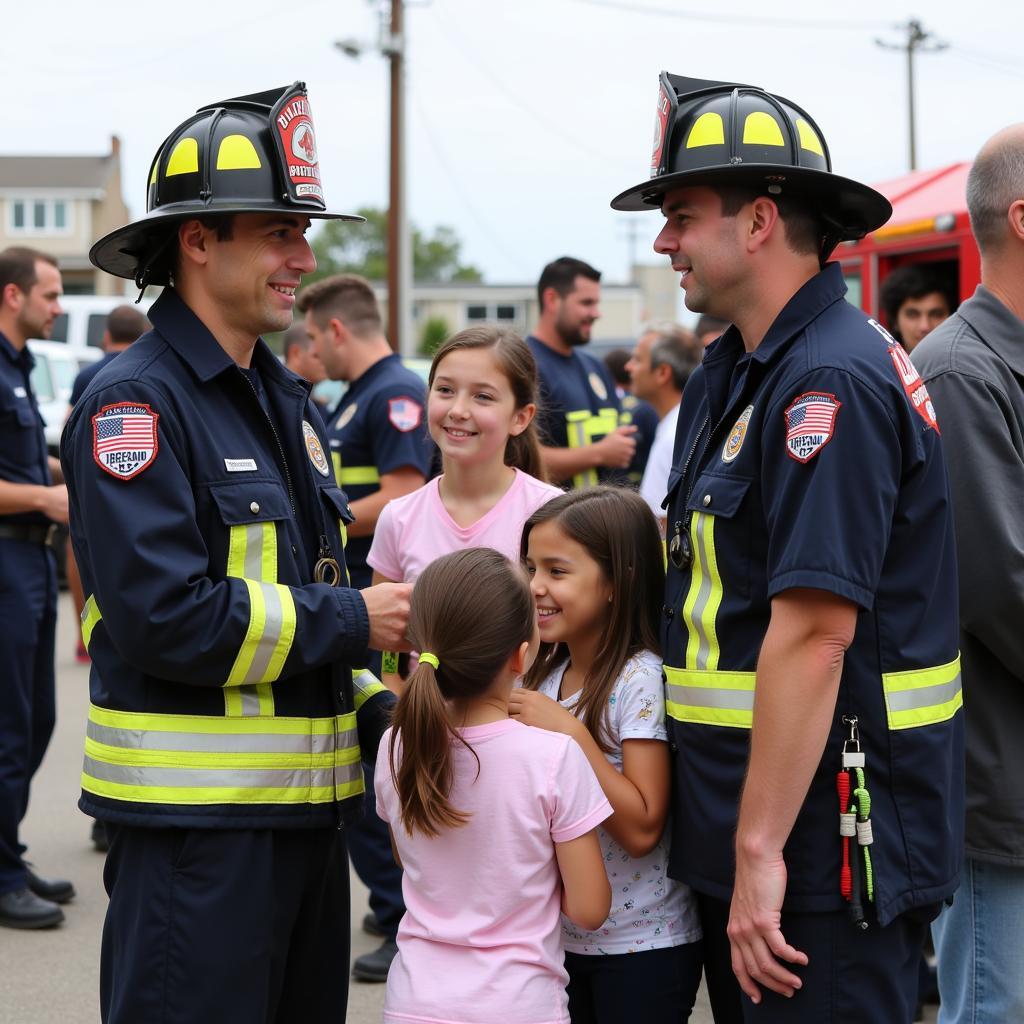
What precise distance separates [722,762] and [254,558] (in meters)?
0.98

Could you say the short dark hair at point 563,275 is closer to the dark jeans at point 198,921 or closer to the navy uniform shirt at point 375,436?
the navy uniform shirt at point 375,436

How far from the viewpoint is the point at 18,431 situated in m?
5.46

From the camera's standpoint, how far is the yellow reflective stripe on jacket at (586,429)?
21.6ft

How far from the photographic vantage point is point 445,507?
3877 millimetres

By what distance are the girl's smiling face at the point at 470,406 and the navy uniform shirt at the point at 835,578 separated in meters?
1.28

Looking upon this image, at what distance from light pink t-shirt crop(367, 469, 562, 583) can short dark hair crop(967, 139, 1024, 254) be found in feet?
4.39

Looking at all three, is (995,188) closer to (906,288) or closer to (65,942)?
(906,288)

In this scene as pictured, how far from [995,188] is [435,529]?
1745mm

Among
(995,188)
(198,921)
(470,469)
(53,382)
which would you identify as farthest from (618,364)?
(198,921)

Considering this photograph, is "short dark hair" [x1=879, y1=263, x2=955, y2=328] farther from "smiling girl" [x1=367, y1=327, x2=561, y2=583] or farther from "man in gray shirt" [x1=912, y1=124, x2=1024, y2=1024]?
"man in gray shirt" [x1=912, y1=124, x2=1024, y2=1024]

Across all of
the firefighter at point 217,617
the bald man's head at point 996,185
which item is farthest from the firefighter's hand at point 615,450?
the firefighter at point 217,617

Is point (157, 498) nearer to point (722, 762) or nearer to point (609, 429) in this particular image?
point (722, 762)

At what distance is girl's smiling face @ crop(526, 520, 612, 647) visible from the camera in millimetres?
3014

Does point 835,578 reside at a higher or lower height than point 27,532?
higher
